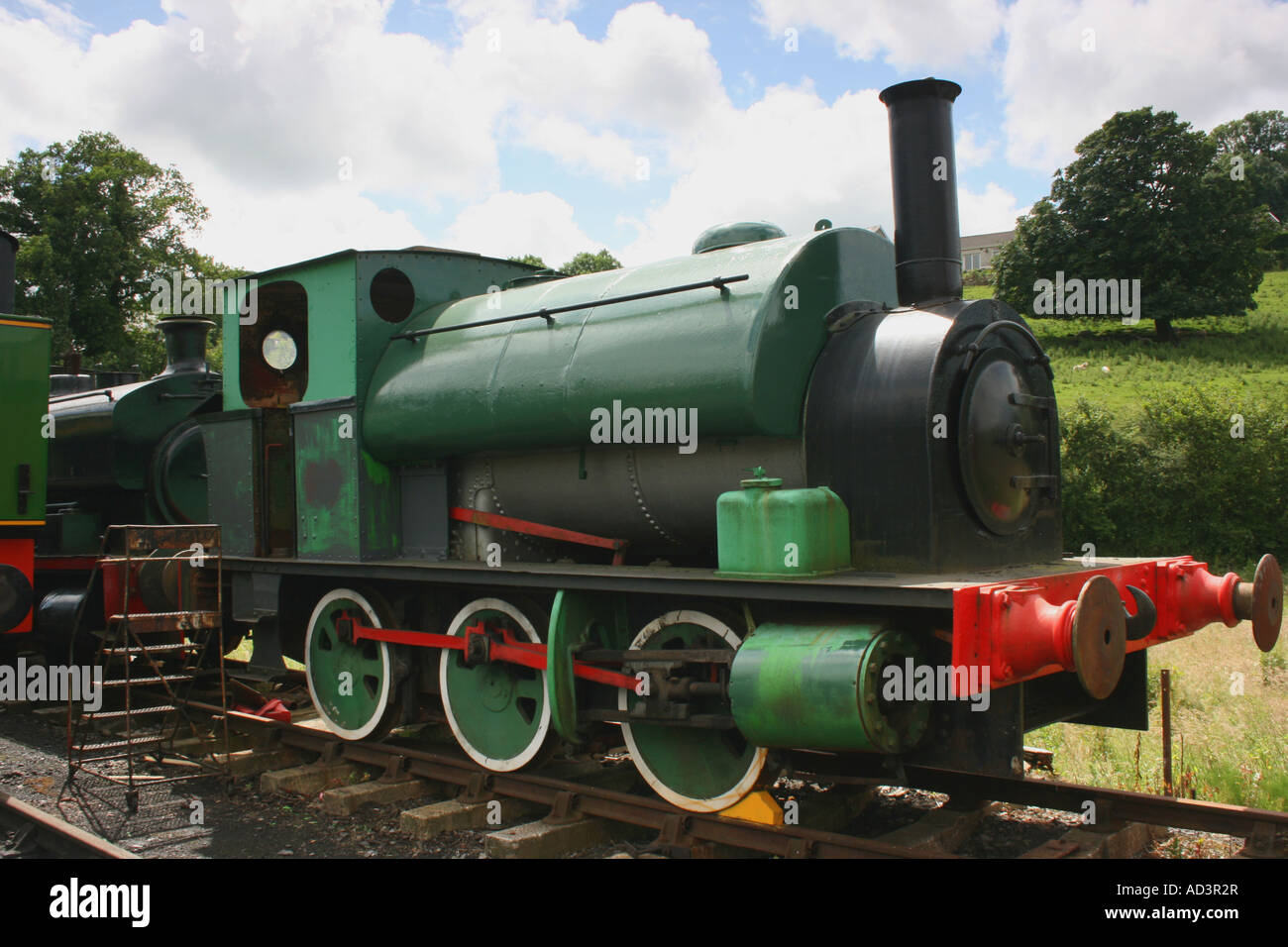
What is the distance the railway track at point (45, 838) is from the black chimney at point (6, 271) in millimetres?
5025

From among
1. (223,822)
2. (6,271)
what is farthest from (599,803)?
(6,271)

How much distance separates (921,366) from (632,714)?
2.27 meters

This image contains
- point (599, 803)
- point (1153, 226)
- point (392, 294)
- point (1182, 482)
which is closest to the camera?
point (599, 803)

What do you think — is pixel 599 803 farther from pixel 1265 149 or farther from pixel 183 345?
pixel 1265 149

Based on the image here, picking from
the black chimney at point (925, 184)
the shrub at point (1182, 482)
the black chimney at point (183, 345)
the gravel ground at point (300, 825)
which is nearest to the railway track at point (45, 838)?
the gravel ground at point (300, 825)

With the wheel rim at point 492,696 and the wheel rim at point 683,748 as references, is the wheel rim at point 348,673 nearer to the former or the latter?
the wheel rim at point 492,696

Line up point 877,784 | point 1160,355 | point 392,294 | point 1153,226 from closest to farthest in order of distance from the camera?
point 877,784 < point 392,294 < point 1160,355 < point 1153,226

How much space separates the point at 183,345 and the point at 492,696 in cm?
640

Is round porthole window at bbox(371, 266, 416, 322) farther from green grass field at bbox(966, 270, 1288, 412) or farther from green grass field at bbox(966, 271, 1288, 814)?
green grass field at bbox(966, 270, 1288, 412)

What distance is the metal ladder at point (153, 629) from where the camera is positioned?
668 cm

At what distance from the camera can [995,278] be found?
141ft

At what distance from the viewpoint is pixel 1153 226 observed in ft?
126

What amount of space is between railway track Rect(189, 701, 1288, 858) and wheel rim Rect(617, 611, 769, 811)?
165 millimetres
